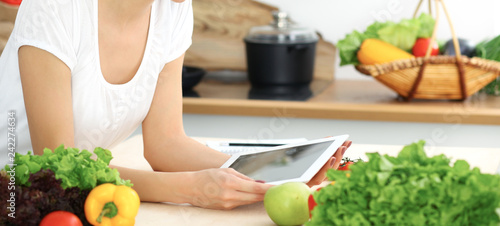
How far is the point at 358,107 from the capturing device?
2.23 m

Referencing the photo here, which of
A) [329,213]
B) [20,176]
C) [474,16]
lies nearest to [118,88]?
[20,176]

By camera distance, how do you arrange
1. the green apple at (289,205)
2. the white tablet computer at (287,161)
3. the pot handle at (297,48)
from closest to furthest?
the green apple at (289,205)
the white tablet computer at (287,161)
the pot handle at (297,48)

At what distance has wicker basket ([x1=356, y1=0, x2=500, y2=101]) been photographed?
2.16 meters

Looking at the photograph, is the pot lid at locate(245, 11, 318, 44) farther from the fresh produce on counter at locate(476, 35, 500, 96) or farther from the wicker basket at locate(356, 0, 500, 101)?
the fresh produce on counter at locate(476, 35, 500, 96)

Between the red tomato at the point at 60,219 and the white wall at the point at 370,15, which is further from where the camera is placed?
the white wall at the point at 370,15

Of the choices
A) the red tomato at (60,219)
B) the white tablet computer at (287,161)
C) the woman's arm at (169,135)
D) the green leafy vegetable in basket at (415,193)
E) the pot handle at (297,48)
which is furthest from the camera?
the pot handle at (297,48)

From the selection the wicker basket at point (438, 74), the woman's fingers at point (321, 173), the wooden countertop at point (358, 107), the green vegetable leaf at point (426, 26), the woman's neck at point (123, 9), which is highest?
the woman's neck at point (123, 9)

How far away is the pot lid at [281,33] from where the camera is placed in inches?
95.7

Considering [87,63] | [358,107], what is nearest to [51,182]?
[87,63]

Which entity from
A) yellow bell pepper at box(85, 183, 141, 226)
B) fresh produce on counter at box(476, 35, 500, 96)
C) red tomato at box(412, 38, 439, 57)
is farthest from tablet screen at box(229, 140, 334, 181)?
fresh produce on counter at box(476, 35, 500, 96)

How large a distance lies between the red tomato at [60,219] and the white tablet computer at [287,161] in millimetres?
366

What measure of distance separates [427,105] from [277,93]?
572mm

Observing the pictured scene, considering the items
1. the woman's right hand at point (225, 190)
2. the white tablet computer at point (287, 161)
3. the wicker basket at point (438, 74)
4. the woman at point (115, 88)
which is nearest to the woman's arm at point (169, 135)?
the woman at point (115, 88)

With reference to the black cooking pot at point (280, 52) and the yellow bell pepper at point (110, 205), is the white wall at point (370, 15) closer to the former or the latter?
the black cooking pot at point (280, 52)
